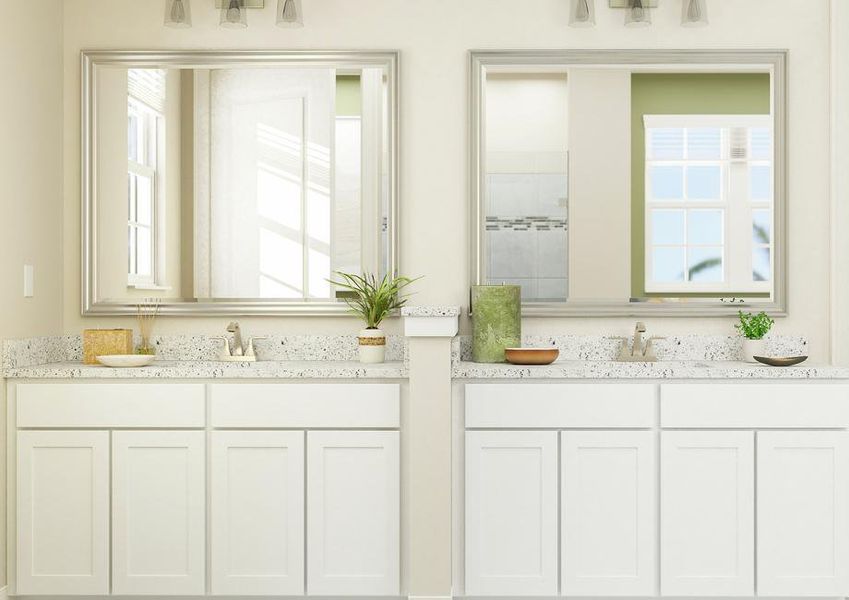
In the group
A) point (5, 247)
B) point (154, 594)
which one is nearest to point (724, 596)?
point (154, 594)

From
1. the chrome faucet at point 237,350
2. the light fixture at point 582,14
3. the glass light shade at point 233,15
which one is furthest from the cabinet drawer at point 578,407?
the glass light shade at point 233,15

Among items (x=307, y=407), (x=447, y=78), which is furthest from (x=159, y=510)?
(x=447, y=78)

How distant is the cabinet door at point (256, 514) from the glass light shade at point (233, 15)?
1544mm

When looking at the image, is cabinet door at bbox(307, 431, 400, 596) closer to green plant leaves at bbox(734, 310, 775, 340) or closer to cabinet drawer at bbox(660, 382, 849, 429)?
cabinet drawer at bbox(660, 382, 849, 429)

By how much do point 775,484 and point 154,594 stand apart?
7.10ft

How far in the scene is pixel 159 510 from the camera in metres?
2.77

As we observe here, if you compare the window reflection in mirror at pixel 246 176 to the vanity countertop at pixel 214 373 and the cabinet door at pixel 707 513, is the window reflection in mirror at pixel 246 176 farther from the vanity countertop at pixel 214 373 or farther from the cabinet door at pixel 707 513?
the cabinet door at pixel 707 513

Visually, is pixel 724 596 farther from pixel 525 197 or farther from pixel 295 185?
pixel 295 185

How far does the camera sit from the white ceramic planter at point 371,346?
3.01 meters

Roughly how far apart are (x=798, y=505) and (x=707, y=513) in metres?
0.31

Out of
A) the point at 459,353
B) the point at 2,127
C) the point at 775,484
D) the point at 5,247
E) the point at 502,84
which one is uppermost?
the point at 502,84

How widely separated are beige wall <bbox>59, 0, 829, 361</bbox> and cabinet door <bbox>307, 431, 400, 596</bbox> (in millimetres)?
598

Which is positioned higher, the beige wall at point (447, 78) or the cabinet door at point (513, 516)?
the beige wall at point (447, 78)

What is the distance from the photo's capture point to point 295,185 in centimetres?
319
